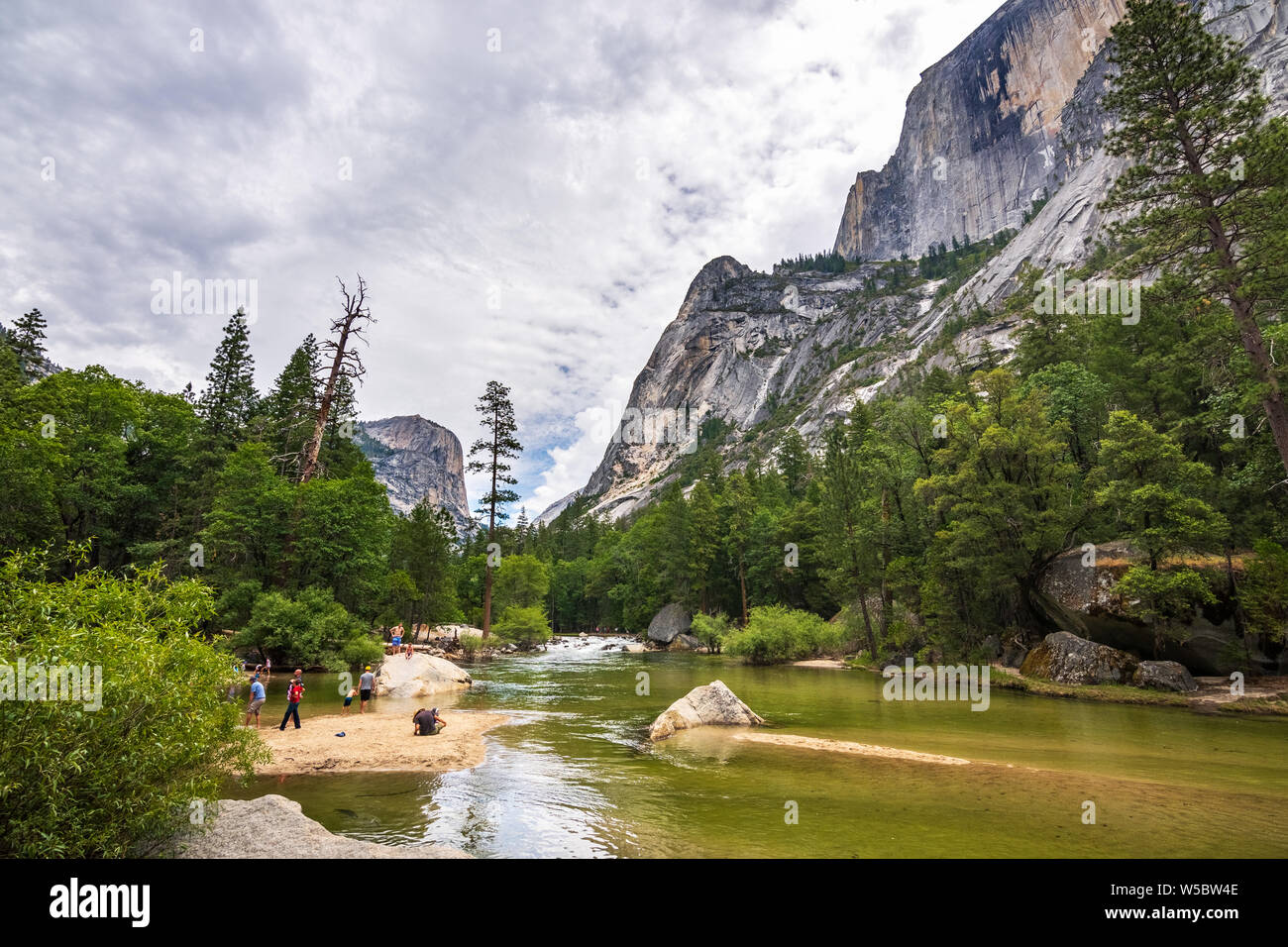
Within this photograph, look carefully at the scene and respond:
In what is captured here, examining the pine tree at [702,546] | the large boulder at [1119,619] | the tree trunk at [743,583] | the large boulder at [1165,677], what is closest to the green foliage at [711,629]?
the tree trunk at [743,583]

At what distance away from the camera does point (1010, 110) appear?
191 meters

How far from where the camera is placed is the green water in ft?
27.5

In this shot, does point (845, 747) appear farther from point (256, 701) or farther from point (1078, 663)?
point (256, 701)

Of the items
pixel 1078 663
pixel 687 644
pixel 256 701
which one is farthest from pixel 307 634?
pixel 687 644

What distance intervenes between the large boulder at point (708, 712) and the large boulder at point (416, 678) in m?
12.6

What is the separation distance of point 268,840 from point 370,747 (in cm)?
794

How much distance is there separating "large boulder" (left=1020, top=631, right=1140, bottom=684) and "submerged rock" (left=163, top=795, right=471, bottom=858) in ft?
89.5

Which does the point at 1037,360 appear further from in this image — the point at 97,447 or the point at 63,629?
the point at 97,447

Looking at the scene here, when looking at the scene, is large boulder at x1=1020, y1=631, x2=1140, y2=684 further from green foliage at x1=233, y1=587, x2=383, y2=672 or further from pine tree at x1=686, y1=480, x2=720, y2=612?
pine tree at x1=686, y1=480, x2=720, y2=612

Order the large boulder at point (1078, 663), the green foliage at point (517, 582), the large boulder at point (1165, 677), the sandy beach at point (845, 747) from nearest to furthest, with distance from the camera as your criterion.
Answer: the sandy beach at point (845, 747) < the large boulder at point (1165, 677) < the large boulder at point (1078, 663) < the green foliage at point (517, 582)

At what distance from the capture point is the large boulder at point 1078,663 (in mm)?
23953

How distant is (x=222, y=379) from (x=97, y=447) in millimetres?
17240

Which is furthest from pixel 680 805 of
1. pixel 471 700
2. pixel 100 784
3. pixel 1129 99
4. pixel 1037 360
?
pixel 1037 360

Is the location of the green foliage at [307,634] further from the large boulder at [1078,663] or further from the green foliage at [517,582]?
the large boulder at [1078,663]
